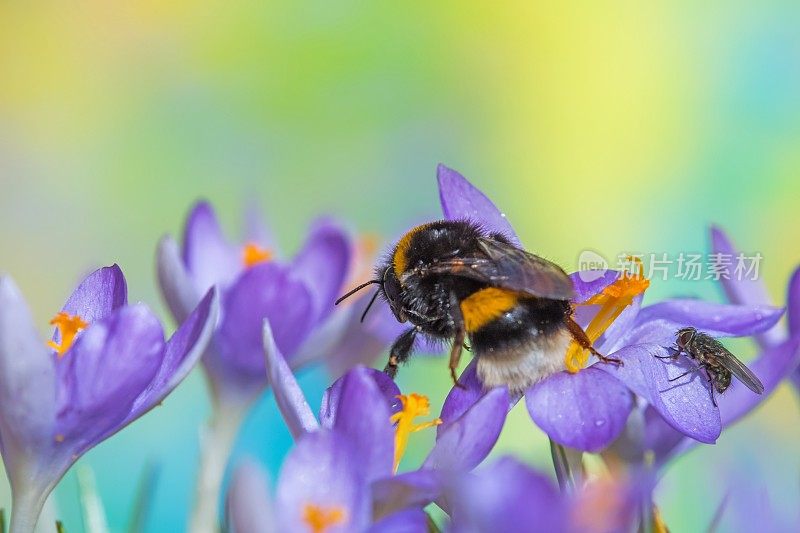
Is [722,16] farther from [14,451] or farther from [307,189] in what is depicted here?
[14,451]

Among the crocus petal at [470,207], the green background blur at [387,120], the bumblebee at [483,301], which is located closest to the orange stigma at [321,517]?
the bumblebee at [483,301]

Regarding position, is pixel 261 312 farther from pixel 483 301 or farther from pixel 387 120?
pixel 387 120

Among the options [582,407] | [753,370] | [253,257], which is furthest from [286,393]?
[253,257]

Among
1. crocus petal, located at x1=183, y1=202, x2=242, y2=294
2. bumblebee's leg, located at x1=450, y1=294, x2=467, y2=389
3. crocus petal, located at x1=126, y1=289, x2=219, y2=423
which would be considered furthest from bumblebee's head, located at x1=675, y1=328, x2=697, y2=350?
crocus petal, located at x1=183, y1=202, x2=242, y2=294

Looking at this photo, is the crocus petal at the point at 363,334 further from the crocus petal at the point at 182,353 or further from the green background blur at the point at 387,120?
the green background blur at the point at 387,120

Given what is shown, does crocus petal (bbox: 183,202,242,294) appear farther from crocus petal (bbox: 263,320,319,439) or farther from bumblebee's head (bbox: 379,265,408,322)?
crocus petal (bbox: 263,320,319,439)

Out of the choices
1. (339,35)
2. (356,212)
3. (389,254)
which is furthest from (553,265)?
(339,35)
